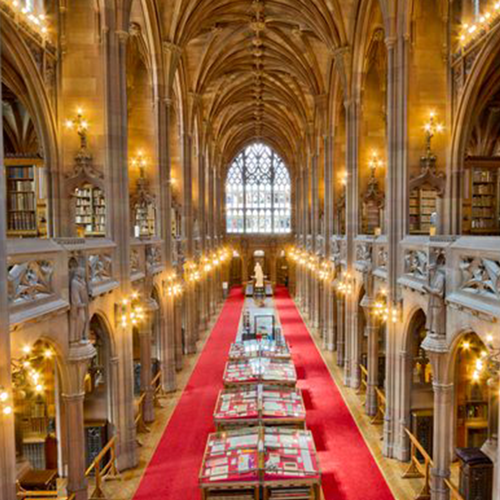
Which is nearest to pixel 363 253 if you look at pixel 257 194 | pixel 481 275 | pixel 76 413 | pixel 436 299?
pixel 436 299

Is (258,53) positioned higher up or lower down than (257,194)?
higher up

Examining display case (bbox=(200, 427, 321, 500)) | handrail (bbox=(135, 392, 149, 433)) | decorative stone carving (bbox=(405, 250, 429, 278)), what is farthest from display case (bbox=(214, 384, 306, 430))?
decorative stone carving (bbox=(405, 250, 429, 278))

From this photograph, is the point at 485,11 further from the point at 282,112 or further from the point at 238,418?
the point at 282,112

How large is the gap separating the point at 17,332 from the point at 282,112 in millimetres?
34834

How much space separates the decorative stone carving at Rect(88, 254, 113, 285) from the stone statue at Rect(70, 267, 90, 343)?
1.15 meters

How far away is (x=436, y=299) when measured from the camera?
8688 mm

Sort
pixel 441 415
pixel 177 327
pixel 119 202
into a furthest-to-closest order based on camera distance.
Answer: pixel 177 327, pixel 119 202, pixel 441 415

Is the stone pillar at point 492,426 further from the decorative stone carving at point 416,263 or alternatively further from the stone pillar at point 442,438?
the decorative stone carving at point 416,263

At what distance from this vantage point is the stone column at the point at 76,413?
27.7ft

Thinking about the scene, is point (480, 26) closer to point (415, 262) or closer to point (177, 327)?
point (415, 262)

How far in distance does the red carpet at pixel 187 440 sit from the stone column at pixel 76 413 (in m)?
1.77

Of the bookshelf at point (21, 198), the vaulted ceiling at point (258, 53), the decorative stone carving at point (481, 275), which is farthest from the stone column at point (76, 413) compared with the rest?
the vaulted ceiling at point (258, 53)

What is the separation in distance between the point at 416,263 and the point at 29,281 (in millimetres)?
7800

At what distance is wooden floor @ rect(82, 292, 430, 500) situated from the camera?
10250mm
